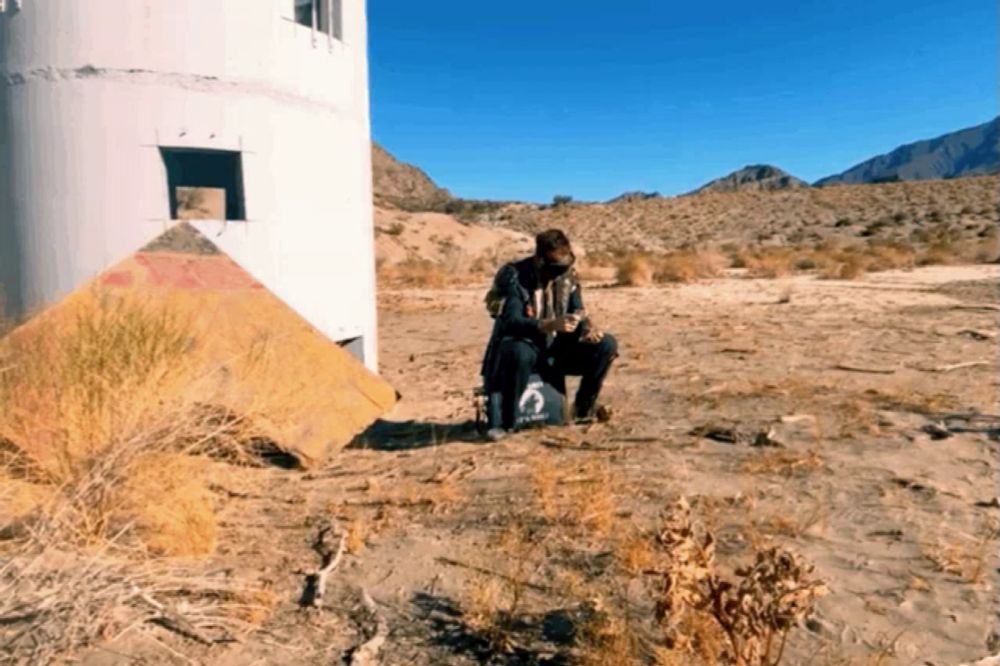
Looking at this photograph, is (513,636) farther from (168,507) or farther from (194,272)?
(194,272)

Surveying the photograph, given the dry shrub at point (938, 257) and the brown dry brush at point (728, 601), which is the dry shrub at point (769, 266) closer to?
the dry shrub at point (938, 257)

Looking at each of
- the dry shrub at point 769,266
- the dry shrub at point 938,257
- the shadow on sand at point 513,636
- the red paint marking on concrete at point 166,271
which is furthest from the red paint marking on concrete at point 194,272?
the dry shrub at point 938,257

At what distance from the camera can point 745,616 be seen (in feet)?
7.30

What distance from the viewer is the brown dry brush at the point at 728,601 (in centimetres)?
218

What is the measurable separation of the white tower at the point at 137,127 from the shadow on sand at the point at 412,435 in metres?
2.00

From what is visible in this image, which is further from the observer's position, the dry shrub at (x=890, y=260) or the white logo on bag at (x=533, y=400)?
the dry shrub at (x=890, y=260)

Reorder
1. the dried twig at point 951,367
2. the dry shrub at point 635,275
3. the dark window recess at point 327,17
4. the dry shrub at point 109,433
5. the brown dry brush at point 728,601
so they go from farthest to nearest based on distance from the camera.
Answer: the dry shrub at point 635,275 < the dark window recess at point 327,17 < the dried twig at point 951,367 < the dry shrub at point 109,433 < the brown dry brush at point 728,601

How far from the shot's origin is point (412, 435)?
5.46m

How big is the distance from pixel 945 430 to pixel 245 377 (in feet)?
13.1

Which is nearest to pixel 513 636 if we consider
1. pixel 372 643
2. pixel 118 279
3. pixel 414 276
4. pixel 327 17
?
pixel 372 643

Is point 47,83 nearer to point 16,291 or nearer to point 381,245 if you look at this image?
point 16,291

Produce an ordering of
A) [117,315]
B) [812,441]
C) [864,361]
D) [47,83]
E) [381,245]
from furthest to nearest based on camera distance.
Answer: [381,245] → [864,361] → [47,83] → [812,441] → [117,315]

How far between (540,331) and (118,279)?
262 centimetres

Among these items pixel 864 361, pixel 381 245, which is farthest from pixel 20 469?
pixel 381 245
